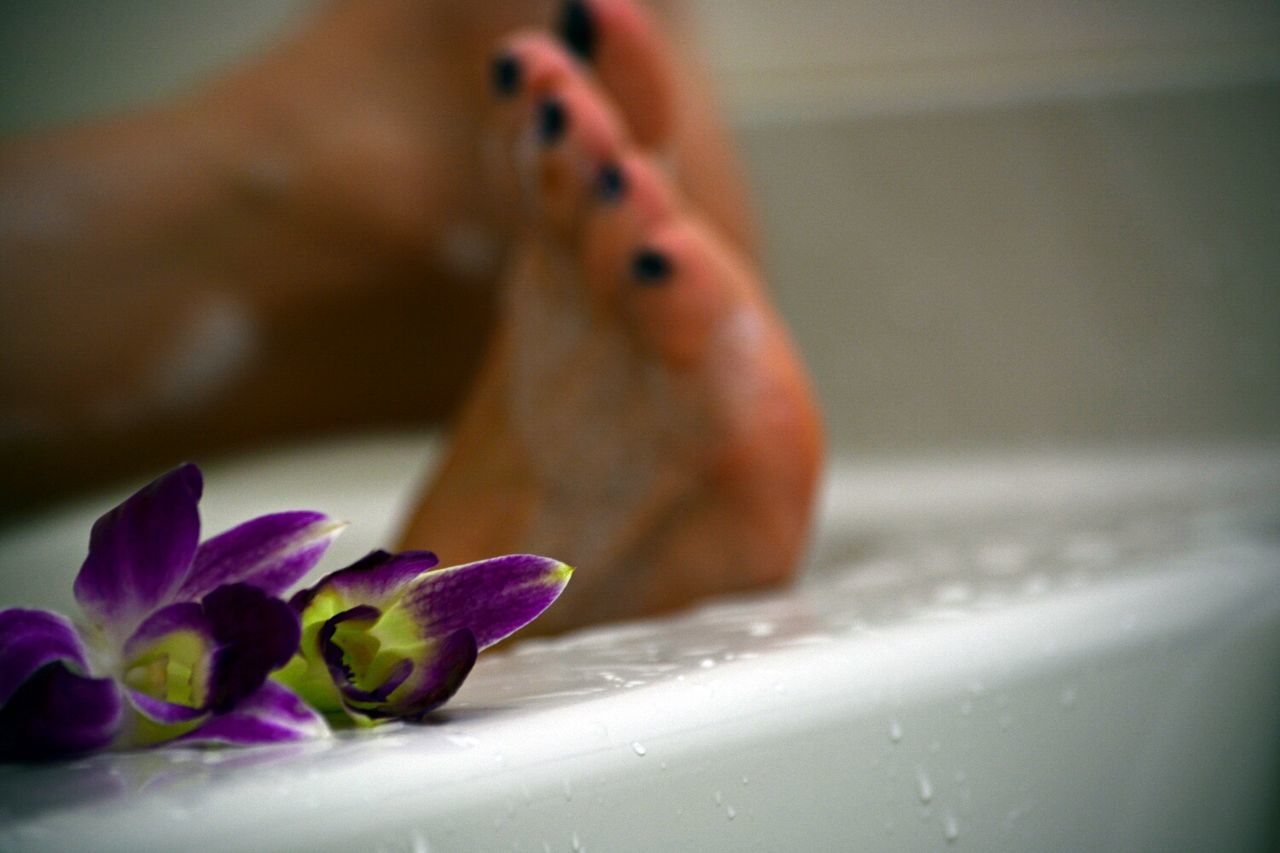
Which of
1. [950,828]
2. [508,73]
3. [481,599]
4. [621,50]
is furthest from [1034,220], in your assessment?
[481,599]

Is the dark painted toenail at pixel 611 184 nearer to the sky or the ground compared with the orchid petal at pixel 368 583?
nearer to the sky

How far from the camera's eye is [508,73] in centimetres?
67

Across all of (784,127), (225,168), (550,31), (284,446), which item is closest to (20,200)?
Answer: (225,168)

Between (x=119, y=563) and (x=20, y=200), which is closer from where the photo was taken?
(x=119, y=563)

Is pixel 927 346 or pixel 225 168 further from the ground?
pixel 225 168

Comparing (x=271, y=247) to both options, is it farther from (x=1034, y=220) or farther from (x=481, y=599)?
(x=481, y=599)

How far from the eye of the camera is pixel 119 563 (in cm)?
26

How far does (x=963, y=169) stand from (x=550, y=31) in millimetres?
452

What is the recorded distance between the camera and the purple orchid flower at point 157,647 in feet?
0.82

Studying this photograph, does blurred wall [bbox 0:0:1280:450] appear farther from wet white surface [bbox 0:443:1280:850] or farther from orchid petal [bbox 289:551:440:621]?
orchid petal [bbox 289:551:440:621]

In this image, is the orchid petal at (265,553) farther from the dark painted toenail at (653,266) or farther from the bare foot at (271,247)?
the bare foot at (271,247)

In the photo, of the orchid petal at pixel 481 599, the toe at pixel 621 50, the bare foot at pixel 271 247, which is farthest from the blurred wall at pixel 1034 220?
the orchid petal at pixel 481 599

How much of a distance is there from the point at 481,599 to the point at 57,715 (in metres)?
0.08

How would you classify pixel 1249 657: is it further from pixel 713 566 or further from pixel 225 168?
pixel 225 168
